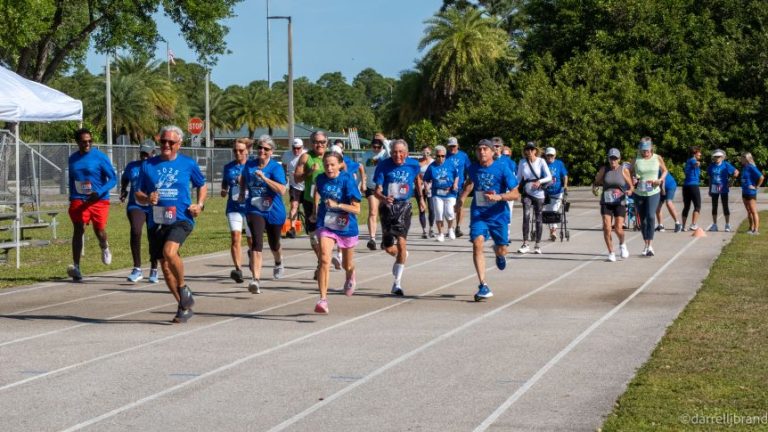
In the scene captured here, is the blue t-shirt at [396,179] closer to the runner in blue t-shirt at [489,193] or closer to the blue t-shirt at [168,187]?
the runner in blue t-shirt at [489,193]

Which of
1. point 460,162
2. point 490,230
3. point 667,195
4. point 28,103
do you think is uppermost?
point 28,103

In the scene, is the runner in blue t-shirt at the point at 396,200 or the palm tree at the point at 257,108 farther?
the palm tree at the point at 257,108

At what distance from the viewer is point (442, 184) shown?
21.5 meters

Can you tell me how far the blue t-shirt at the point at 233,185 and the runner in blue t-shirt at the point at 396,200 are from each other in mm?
1808

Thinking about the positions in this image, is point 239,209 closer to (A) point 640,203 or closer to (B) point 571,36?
(A) point 640,203

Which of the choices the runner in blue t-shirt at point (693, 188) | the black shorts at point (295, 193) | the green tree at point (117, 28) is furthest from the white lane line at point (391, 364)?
the green tree at point (117, 28)

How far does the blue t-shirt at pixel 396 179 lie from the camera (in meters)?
14.0

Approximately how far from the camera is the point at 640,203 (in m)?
19.4

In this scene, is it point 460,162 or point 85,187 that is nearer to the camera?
point 85,187

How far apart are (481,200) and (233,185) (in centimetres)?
335

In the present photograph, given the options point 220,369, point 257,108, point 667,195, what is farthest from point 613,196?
point 257,108

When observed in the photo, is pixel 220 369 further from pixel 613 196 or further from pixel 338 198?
pixel 613 196

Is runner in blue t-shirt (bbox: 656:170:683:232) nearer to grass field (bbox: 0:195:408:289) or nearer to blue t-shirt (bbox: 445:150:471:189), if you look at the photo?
blue t-shirt (bbox: 445:150:471:189)

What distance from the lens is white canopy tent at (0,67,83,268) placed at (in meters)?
16.2
